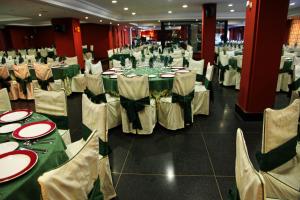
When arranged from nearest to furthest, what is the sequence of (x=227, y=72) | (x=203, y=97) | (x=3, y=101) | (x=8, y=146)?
(x=8, y=146) → (x=3, y=101) → (x=203, y=97) → (x=227, y=72)

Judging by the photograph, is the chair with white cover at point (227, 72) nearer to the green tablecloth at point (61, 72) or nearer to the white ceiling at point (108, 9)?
the white ceiling at point (108, 9)

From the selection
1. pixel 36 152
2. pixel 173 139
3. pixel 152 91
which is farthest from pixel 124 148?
pixel 36 152

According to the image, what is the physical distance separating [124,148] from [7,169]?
78.5 inches

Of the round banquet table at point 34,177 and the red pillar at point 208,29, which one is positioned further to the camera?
the red pillar at point 208,29

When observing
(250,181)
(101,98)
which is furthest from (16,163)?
(101,98)

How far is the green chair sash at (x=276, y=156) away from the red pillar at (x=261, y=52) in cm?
228

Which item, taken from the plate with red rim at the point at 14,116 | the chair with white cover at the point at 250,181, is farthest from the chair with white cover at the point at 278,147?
the plate with red rim at the point at 14,116

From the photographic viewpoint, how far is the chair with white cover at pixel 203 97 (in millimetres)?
4109

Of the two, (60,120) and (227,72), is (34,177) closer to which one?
(60,120)

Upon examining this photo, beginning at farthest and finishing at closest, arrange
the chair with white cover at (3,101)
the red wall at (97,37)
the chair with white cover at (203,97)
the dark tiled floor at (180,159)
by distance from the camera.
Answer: the red wall at (97,37), the chair with white cover at (203,97), the chair with white cover at (3,101), the dark tiled floor at (180,159)

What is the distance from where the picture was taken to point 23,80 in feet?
18.1

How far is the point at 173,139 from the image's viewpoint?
3398 millimetres

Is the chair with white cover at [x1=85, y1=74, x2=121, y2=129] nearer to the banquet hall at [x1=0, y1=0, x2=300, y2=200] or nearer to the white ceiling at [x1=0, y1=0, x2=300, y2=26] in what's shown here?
the banquet hall at [x1=0, y1=0, x2=300, y2=200]

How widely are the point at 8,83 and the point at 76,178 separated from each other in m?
5.63
